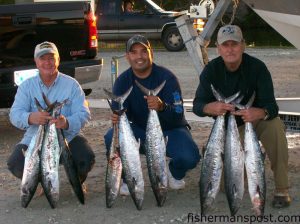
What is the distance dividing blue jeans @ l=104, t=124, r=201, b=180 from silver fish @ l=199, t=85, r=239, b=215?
1.77ft

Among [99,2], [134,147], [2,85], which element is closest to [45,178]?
[134,147]

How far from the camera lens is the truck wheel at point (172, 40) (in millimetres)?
20062

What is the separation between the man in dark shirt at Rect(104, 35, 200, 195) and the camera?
5211 millimetres

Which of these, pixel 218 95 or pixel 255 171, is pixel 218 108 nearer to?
pixel 218 95

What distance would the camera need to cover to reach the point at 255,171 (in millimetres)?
4531

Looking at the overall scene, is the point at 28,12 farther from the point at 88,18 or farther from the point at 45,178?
the point at 45,178

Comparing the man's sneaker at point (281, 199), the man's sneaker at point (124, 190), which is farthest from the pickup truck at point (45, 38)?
the man's sneaker at point (281, 199)

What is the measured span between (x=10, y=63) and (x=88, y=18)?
1123mm

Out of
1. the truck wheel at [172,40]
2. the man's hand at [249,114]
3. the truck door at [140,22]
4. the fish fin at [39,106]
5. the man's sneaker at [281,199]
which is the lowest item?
the truck wheel at [172,40]

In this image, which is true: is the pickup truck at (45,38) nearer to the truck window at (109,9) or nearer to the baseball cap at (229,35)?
the baseball cap at (229,35)

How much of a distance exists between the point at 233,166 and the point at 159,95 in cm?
102

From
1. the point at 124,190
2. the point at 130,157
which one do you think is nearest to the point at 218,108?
the point at 130,157

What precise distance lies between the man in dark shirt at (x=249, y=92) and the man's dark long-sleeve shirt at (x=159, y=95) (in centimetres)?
21

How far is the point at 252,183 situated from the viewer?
453 cm
